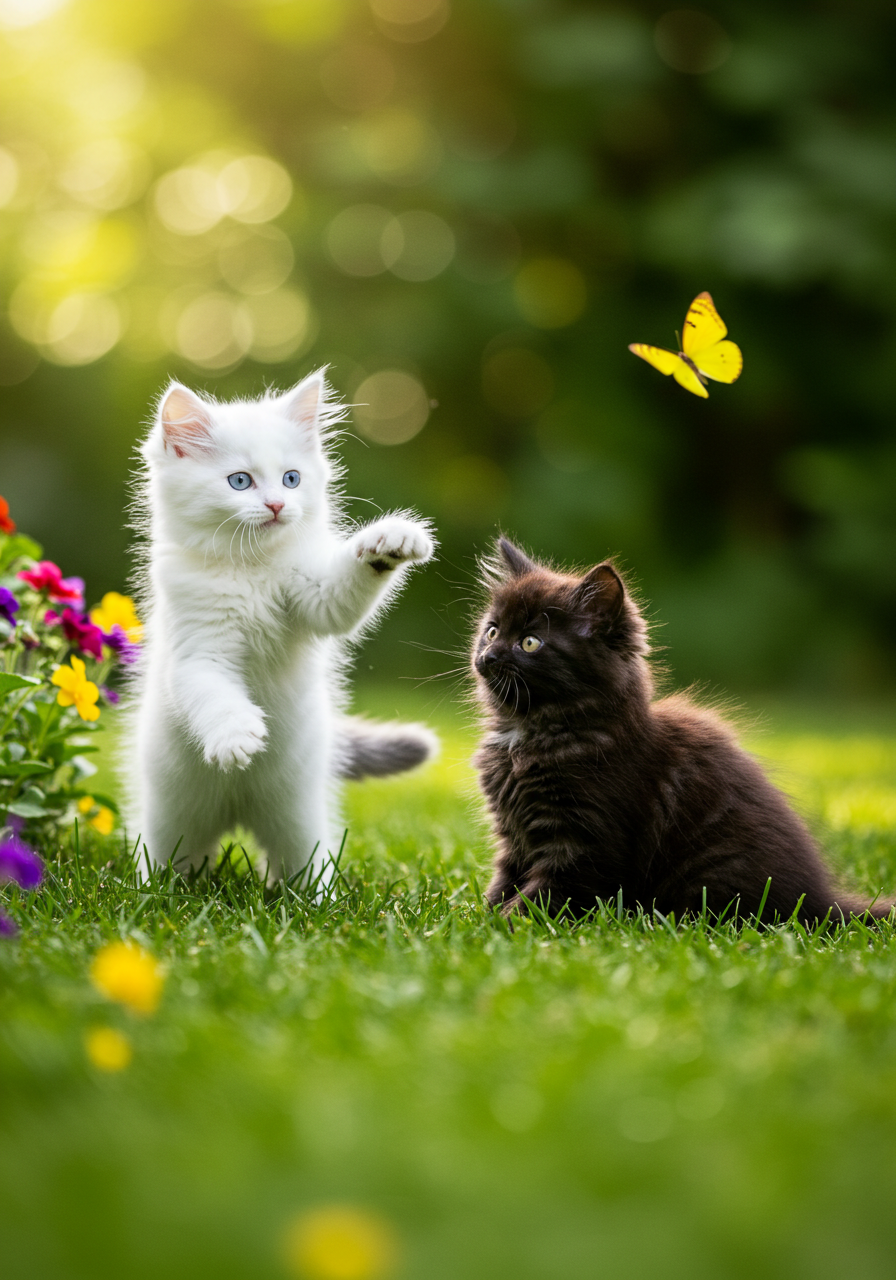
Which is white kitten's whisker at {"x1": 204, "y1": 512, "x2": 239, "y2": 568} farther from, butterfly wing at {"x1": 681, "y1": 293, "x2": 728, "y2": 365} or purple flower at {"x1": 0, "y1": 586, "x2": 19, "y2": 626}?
butterfly wing at {"x1": 681, "y1": 293, "x2": 728, "y2": 365}

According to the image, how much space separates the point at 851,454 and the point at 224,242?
5.87 metres

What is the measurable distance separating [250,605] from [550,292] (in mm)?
8792

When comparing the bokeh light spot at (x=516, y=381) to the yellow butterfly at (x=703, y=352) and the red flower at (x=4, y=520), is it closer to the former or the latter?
the red flower at (x=4, y=520)

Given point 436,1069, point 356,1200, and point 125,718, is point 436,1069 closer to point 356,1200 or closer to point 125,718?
point 356,1200

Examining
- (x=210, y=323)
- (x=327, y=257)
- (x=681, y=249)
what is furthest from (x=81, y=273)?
(x=681, y=249)

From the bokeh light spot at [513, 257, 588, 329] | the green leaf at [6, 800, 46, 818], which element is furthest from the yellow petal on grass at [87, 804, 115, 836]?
the bokeh light spot at [513, 257, 588, 329]

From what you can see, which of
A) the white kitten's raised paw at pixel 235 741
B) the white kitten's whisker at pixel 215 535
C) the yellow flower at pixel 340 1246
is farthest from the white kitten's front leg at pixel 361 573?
the yellow flower at pixel 340 1246

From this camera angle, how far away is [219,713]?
2.04 meters

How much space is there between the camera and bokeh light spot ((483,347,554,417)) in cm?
1043

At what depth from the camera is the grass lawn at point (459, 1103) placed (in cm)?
98

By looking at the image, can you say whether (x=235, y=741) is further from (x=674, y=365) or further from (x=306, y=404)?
(x=674, y=365)

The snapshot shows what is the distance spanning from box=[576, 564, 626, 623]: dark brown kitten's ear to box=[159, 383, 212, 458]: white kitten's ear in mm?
811

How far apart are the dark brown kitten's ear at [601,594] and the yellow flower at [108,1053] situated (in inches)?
50.9

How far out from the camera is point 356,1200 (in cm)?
103
